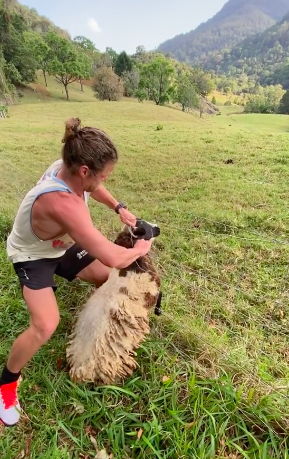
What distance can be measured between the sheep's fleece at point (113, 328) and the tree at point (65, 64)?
41244mm

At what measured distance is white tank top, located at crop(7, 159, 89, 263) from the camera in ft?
6.20

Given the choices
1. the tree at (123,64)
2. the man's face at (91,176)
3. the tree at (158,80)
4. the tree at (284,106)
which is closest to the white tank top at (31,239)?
the man's face at (91,176)

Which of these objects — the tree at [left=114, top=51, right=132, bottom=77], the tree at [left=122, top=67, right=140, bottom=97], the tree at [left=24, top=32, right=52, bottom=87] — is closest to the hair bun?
the tree at [left=24, top=32, right=52, bottom=87]

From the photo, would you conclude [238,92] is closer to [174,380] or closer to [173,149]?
[173,149]

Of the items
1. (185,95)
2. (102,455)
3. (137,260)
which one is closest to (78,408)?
(102,455)

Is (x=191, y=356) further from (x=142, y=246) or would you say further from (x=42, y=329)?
(x=42, y=329)

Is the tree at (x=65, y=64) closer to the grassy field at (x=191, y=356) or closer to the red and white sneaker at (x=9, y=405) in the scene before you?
the grassy field at (x=191, y=356)

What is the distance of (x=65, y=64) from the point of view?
40.4 m

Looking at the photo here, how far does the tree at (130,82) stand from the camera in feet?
150

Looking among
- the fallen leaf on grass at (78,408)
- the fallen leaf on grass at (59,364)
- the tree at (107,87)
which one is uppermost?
the tree at (107,87)

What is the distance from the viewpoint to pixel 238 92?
4437 inches

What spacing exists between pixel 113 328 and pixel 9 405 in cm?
73

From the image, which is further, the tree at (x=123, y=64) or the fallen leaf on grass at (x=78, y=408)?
the tree at (x=123, y=64)

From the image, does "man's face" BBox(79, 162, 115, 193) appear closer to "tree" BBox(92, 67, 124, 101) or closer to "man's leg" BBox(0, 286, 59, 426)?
"man's leg" BBox(0, 286, 59, 426)
